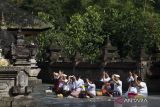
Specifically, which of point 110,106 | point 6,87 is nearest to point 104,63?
→ point 110,106

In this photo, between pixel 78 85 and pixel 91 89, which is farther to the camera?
pixel 78 85

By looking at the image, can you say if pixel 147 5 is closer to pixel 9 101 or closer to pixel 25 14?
pixel 25 14

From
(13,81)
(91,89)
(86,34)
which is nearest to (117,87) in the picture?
(91,89)

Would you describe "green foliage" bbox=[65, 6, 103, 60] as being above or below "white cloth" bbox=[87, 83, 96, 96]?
above

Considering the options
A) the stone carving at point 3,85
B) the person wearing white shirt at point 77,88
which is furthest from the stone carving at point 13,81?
the person wearing white shirt at point 77,88

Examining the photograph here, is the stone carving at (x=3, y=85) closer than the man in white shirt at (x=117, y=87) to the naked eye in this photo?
Yes

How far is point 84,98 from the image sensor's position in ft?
88.7

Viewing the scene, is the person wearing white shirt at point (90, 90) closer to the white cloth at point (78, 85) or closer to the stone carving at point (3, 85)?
the white cloth at point (78, 85)

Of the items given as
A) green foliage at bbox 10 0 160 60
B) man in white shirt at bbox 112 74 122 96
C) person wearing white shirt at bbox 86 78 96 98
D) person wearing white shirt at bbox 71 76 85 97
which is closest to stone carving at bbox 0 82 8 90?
person wearing white shirt at bbox 71 76 85 97

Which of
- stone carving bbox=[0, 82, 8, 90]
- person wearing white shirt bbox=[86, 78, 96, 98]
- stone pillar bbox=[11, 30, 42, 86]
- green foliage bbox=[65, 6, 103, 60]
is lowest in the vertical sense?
person wearing white shirt bbox=[86, 78, 96, 98]

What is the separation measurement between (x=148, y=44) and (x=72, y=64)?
1775cm

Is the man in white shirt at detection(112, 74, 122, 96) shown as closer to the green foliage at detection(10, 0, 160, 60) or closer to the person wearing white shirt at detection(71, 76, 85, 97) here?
the person wearing white shirt at detection(71, 76, 85, 97)

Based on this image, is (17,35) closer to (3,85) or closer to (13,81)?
(13,81)

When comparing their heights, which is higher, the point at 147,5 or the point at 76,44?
the point at 147,5
